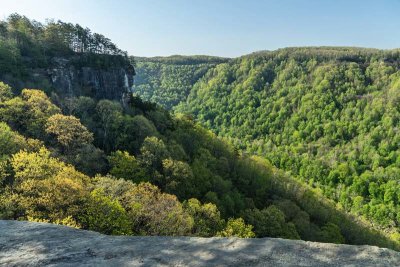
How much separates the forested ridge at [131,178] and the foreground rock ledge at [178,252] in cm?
2915

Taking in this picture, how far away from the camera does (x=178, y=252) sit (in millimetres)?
7316

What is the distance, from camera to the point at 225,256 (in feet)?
23.0

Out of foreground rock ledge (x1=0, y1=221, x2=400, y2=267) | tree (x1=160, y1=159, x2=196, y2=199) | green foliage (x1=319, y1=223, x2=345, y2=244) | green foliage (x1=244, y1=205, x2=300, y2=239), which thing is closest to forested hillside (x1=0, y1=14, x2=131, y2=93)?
tree (x1=160, y1=159, x2=196, y2=199)

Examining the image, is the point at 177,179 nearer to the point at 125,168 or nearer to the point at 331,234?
the point at 125,168

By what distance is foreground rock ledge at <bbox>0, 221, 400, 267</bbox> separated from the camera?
675 cm

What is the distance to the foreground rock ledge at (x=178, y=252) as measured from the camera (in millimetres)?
6746

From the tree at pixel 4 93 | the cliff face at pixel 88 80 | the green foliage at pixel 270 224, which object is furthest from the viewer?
the cliff face at pixel 88 80

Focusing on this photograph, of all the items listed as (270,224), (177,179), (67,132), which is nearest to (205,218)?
(177,179)

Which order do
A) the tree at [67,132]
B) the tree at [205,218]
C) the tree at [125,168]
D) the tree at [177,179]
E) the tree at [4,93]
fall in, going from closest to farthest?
the tree at [205,218] → the tree at [67,132] → the tree at [125,168] → the tree at [4,93] → the tree at [177,179]

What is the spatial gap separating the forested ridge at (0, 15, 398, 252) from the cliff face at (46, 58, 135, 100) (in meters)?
4.49

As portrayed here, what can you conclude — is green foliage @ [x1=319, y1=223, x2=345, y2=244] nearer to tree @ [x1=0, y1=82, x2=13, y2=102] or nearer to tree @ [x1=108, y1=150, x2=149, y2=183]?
tree @ [x1=108, y1=150, x2=149, y2=183]

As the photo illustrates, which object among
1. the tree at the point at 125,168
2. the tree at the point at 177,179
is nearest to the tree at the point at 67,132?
the tree at the point at 125,168

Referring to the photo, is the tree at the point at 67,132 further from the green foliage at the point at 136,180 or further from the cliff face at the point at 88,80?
the cliff face at the point at 88,80

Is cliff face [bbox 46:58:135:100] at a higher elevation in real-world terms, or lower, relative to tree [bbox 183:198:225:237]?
higher
